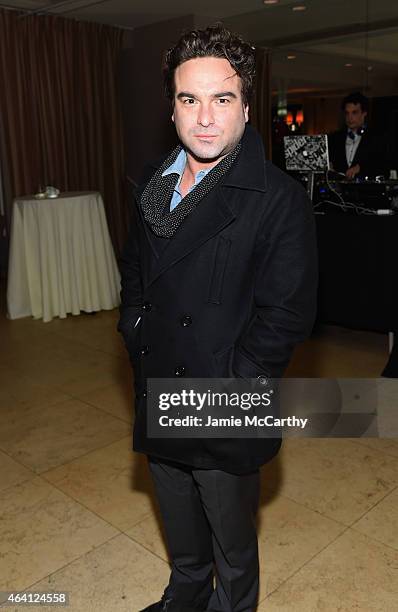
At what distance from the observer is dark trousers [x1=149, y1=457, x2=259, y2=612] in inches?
53.6

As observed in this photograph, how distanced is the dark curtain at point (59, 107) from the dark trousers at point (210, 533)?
5.37 metres

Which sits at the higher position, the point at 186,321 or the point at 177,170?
the point at 177,170

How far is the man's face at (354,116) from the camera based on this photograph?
4523mm

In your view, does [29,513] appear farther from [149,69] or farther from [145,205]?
[149,69]

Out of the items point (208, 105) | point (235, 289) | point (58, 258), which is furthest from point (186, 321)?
point (58, 258)

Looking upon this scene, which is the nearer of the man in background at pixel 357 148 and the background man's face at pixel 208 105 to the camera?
the background man's face at pixel 208 105

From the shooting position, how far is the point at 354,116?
457cm

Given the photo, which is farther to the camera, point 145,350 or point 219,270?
point 145,350

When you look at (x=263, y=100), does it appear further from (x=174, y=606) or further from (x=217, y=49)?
(x=174, y=606)

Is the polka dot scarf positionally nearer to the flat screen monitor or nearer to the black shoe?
the black shoe

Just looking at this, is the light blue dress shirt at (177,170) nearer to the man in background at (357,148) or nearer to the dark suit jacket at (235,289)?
the dark suit jacket at (235,289)

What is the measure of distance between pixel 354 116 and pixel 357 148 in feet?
0.91

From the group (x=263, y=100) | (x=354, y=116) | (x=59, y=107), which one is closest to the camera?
(x=354, y=116)

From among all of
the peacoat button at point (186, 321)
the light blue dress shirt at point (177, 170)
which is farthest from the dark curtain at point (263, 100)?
the peacoat button at point (186, 321)
